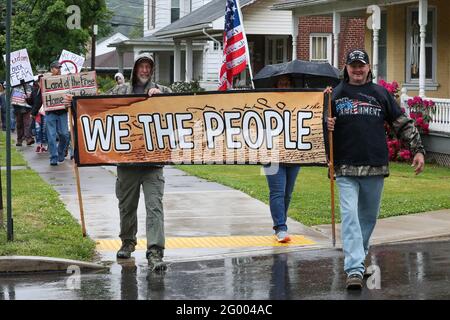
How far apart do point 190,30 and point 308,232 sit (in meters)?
24.5

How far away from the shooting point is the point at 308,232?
35.3ft

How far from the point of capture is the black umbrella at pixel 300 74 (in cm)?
1039

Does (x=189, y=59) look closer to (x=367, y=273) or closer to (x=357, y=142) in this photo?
(x=367, y=273)

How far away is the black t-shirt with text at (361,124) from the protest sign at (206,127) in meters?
1.44

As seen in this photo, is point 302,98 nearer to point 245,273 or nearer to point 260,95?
point 260,95

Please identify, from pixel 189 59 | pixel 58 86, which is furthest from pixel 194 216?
pixel 189 59

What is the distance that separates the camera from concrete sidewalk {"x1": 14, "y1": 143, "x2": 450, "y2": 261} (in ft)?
32.5

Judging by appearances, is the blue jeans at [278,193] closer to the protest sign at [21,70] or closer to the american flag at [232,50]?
the american flag at [232,50]

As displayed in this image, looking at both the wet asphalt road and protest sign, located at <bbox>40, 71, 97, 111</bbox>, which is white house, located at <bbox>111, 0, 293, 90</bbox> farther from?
the wet asphalt road

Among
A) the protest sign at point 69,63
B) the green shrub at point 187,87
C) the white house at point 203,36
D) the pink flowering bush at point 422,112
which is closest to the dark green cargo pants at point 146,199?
the protest sign at point 69,63

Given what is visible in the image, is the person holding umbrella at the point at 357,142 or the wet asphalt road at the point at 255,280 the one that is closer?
the wet asphalt road at the point at 255,280

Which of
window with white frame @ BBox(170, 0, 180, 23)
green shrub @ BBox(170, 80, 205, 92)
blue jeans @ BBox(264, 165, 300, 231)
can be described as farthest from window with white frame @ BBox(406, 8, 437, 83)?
window with white frame @ BBox(170, 0, 180, 23)

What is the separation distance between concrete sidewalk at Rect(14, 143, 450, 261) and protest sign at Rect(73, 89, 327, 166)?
96cm

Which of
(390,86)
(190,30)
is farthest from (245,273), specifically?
(190,30)
